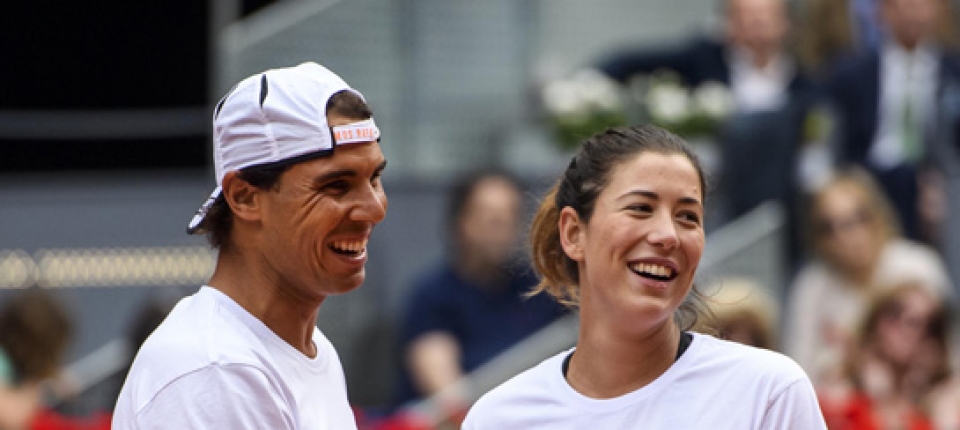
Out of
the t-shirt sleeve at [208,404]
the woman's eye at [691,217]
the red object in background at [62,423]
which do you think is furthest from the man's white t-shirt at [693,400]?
the red object in background at [62,423]

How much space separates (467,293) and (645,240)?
4.12 meters

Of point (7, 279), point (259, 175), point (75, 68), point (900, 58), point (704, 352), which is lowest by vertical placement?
point (7, 279)

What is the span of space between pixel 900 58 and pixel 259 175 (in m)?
5.50

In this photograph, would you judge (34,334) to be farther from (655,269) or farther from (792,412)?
(792,412)

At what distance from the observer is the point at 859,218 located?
7.32 metres

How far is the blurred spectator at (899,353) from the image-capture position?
21.6 ft

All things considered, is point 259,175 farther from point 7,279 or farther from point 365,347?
point 7,279

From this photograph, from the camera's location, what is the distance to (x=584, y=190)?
3.34 meters

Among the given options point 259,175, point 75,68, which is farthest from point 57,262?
point 259,175

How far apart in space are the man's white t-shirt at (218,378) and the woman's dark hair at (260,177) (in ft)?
0.41

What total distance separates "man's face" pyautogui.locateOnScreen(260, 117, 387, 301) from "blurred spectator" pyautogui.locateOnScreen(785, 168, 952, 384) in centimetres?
416

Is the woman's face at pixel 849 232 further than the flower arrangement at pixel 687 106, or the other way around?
the flower arrangement at pixel 687 106

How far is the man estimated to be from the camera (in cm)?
314

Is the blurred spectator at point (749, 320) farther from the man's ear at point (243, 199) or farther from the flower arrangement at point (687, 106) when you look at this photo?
the man's ear at point (243, 199)
